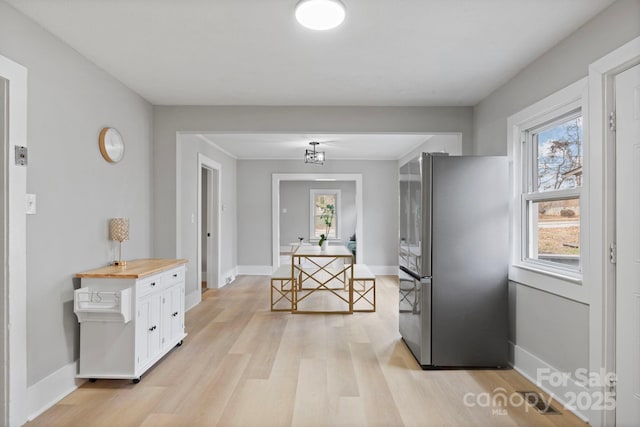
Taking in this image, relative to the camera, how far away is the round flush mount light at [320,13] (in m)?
2.01

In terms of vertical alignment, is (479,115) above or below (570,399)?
above

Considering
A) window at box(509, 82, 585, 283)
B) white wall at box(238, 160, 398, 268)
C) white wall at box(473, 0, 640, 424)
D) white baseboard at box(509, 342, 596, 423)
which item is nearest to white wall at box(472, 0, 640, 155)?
white wall at box(473, 0, 640, 424)

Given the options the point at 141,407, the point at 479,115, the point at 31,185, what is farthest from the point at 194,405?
the point at 479,115

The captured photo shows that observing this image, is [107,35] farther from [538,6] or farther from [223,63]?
[538,6]

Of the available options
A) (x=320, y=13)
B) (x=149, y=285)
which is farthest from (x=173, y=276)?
(x=320, y=13)

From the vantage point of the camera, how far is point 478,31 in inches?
94.4

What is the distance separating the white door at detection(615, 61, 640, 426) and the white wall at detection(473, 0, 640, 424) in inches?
5.5

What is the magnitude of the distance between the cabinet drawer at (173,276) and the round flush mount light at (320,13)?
2.30 meters

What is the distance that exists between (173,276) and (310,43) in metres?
2.28

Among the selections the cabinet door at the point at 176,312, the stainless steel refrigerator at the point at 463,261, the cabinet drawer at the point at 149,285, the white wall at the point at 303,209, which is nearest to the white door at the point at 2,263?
the cabinet drawer at the point at 149,285

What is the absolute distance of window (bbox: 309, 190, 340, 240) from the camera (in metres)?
11.3

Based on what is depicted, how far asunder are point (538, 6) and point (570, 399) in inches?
96.2

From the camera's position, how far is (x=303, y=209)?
11398 mm

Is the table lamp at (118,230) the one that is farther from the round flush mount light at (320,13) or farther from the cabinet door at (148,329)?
the round flush mount light at (320,13)
